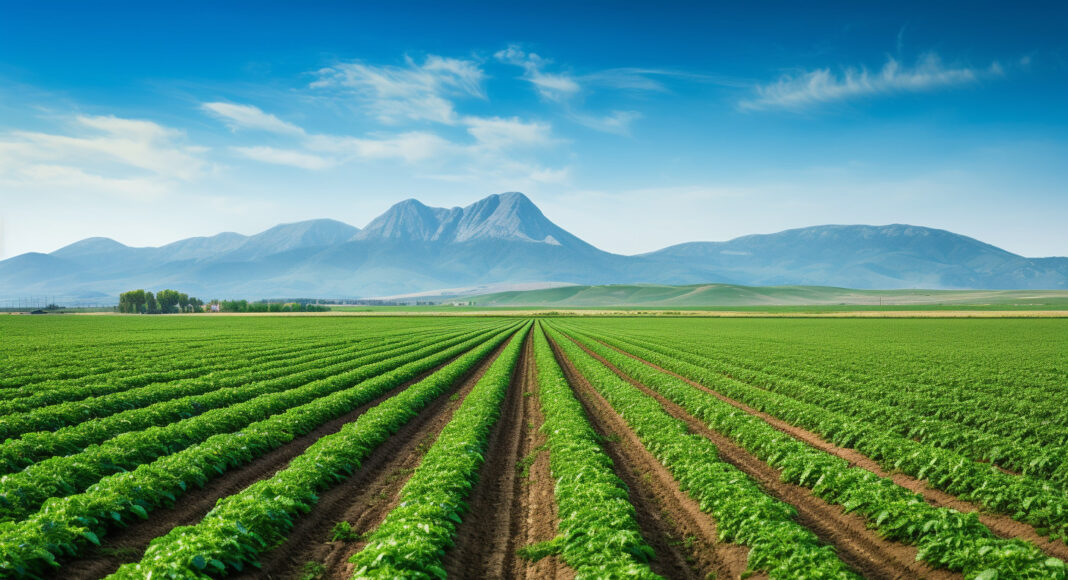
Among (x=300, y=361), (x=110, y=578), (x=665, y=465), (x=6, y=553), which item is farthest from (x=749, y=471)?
(x=300, y=361)

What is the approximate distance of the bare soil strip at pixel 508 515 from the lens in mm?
9086

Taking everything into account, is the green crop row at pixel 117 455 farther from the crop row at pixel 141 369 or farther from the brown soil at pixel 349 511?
the crop row at pixel 141 369

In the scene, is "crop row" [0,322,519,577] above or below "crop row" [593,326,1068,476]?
above

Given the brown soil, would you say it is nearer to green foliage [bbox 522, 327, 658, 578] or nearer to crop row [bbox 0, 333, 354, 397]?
green foliage [bbox 522, 327, 658, 578]

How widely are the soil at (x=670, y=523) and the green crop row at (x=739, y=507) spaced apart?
243mm

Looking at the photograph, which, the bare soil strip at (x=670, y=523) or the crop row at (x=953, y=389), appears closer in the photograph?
the bare soil strip at (x=670, y=523)

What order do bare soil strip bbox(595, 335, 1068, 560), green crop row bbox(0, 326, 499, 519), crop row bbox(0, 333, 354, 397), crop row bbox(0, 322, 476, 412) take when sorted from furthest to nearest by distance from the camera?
crop row bbox(0, 333, 354, 397) → crop row bbox(0, 322, 476, 412) → green crop row bbox(0, 326, 499, 519) → bare soil strip bbox(595, 335, 1068, 560)

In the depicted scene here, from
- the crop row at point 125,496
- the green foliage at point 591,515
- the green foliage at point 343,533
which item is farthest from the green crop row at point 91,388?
the green foliage at point 591,515

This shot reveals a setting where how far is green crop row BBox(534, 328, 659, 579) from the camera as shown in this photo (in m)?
8.17

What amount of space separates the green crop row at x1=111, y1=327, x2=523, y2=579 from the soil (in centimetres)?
710

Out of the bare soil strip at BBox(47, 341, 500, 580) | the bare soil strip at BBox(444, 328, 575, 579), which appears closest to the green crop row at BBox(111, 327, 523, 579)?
the bare soil strip at BBox(47, 341, 500, 580)

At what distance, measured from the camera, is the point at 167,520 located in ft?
35.2

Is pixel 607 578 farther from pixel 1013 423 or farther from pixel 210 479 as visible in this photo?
pixel 1013 423

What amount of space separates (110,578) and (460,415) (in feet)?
41.5
